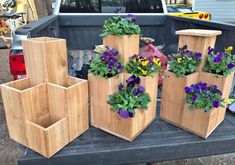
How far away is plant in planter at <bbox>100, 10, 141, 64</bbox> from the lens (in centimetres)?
146

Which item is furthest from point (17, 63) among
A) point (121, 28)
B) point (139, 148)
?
point (139, 148)

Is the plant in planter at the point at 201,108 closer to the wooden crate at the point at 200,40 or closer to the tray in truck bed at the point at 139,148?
the tray in truck bed at the point at 139,148

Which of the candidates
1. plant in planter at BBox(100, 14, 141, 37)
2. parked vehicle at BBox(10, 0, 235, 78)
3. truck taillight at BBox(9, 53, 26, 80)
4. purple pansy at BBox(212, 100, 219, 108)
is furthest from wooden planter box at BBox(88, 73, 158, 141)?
parked vehicle at BBox(10, 0, 235, 78)

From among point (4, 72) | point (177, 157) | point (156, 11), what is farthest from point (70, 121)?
point (4, 72)

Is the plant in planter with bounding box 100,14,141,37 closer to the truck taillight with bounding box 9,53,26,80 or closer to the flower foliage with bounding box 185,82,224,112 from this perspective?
the flower foliage with bounding box 185,82,224,112

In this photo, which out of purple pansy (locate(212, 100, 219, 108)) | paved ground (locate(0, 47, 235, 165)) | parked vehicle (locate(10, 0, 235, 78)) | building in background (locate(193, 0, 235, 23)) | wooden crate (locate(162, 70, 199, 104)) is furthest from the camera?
building in background (locate(193, 0, 235, 23))

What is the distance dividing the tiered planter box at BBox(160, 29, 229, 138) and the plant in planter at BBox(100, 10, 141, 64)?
0.29m

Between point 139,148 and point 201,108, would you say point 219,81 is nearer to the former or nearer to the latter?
point 201,108

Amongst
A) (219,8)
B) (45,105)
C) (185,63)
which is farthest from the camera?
(219,8)

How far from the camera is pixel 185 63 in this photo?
1.52 m

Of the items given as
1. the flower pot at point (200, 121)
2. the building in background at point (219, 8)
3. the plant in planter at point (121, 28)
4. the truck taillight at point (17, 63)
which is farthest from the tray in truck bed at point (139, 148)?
the building in background at point (219, 8)

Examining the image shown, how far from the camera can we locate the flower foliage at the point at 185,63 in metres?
1.51

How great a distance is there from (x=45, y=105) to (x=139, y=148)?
60 centimetres

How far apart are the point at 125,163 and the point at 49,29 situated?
1.53 meters
